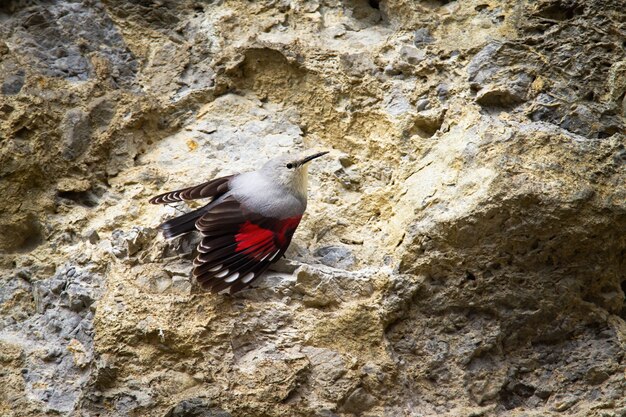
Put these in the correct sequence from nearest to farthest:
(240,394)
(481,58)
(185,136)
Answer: (240,394)
(481,58)
(185,136)

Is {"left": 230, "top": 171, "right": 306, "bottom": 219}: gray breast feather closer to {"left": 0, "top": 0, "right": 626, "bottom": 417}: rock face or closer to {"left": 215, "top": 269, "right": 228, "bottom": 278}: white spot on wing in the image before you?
{"left": 0, "top": 0, "right": 626, "bottom": 417}: rock face

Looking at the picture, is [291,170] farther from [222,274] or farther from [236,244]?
[222,274]

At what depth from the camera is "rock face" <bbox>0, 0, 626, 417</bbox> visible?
3469mm

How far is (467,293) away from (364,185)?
2.88 ft

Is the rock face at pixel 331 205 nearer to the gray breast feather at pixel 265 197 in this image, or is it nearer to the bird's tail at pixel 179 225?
the bird's tail at pixel 179 225

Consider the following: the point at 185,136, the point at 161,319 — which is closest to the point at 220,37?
the point at 185,136

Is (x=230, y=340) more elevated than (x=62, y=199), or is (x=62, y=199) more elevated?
(x=62, y=199)

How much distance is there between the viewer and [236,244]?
3773 mm

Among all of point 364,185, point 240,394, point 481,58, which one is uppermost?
point 481,58

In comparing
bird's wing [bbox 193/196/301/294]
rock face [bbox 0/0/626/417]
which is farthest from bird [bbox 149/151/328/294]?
rock face [bbox 0/0/626/417]

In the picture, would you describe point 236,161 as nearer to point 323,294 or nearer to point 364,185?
point 364,185

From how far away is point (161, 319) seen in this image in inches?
138

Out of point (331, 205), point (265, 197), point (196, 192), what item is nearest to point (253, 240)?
point (265, 197)

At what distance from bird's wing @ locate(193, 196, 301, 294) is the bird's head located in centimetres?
21
